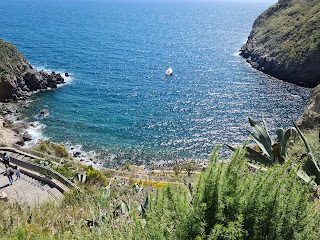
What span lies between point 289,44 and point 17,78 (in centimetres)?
4854

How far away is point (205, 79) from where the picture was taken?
62.1 metres

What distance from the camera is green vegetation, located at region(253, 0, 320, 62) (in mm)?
61469

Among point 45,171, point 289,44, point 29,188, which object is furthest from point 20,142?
point 289,44

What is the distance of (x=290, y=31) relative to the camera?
70312 mm

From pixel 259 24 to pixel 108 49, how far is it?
1530 inches

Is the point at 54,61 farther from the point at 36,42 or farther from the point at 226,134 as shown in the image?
the point at 226,134

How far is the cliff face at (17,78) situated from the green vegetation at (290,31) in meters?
41.0

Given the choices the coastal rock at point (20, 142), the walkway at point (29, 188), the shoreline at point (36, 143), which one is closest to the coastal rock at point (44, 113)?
the shoreline at point (36, 143)

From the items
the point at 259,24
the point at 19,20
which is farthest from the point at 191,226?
the point at 19,20

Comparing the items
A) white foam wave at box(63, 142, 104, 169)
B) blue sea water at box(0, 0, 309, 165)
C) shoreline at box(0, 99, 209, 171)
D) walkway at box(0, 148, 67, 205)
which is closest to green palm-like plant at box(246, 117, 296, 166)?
walkway at box(0, 148, 67, 205)

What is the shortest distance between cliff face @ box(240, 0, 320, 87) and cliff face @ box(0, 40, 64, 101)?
38633 millimetres

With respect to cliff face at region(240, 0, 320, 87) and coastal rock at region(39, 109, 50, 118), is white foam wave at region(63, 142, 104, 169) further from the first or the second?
cliff face at region(240, 0, 320, 87)

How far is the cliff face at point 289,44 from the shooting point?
5750 centimetres

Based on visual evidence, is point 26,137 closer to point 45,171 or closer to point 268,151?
point 45,171
